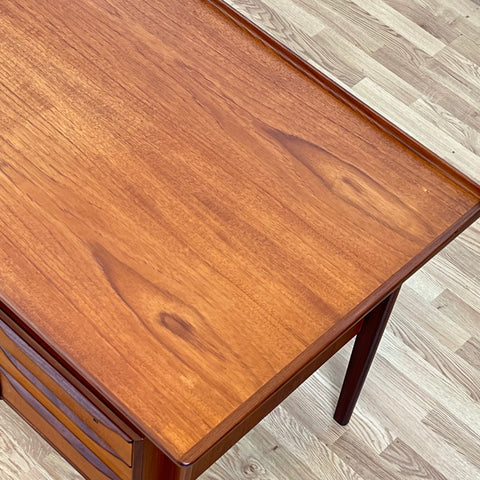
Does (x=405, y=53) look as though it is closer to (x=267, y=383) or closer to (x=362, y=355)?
(x=362, y=355)

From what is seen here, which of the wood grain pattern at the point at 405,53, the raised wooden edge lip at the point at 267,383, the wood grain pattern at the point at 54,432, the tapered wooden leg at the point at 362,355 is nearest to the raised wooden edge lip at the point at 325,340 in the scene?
the raised wooden edge lip at the point at 267,383

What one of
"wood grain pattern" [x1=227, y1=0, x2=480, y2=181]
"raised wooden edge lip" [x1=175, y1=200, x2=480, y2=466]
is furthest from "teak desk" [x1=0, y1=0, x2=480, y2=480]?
"wood grain pattern" [x1=227, y1=0, x2=480, y2=181]

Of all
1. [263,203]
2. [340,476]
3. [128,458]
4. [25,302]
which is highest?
[263,203]

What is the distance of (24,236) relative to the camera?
129 cm

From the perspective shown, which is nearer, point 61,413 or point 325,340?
point 325,340

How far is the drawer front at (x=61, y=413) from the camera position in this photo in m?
1.30

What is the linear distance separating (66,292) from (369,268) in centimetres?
40

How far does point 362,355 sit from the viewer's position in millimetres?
1614

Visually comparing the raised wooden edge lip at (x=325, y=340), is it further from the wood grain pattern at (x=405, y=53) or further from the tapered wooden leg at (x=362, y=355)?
the wood grain pattern at (x=405, y=53)

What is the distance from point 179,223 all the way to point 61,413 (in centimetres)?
33

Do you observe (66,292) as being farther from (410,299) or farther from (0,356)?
(410,299)

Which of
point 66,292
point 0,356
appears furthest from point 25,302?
point 0,356

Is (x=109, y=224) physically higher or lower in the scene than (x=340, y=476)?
higher

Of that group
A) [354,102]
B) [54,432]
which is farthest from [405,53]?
[54,432]
